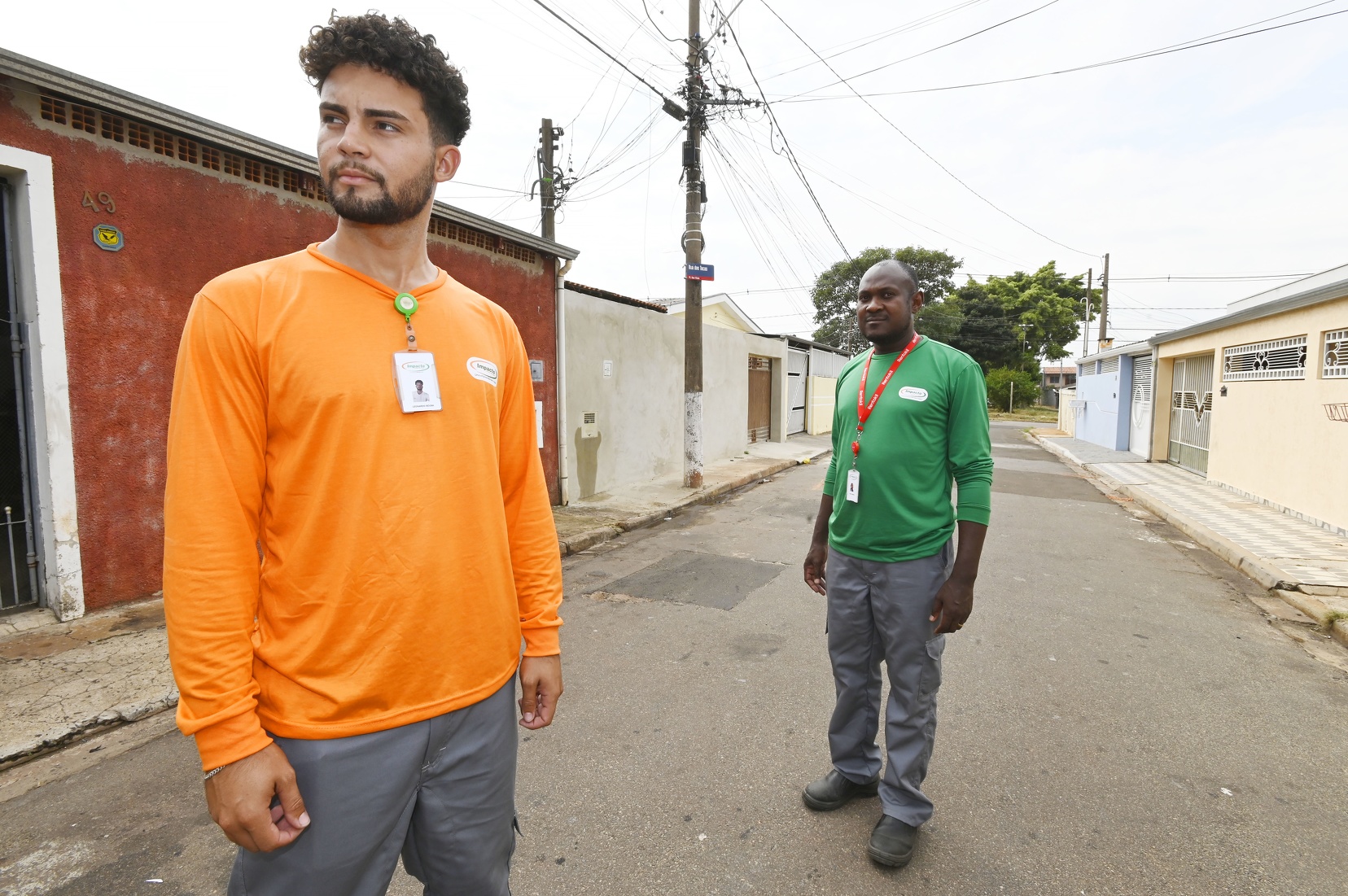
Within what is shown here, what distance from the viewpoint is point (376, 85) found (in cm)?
134

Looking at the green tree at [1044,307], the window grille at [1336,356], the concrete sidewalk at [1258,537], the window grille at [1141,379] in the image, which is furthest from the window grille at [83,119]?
the green tree at [1044,307]

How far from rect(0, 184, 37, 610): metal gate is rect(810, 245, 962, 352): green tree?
37577 mm

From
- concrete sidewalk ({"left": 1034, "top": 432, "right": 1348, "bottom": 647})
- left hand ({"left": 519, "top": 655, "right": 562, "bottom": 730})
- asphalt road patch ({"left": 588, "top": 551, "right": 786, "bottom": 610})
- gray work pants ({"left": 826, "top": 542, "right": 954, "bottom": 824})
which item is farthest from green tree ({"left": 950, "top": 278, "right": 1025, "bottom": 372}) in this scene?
left hand ({"left": 519, "top": 655, "right": 562, "bottom": 730})

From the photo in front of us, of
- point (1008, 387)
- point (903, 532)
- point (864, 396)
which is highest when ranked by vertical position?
point (1008, 387)

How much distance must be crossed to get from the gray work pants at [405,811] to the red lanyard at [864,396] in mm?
1607

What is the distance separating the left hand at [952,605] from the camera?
2.36 metres

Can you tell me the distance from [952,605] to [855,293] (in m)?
38.9

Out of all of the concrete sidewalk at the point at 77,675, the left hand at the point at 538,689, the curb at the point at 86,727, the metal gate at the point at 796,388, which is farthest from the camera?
the metal gate at the point at 796,388

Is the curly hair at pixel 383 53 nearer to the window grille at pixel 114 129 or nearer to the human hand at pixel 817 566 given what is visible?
the human hand at pixel 817 566

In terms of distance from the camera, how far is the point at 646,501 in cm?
957

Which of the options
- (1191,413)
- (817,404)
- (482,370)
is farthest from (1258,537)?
(817,404)

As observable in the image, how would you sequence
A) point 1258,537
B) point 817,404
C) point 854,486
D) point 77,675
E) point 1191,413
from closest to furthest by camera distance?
point 854,486 → point 77,675 → point 1258,537 → point 1191,413 → point 817,404

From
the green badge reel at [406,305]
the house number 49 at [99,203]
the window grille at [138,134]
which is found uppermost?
the window grille at [138,134]

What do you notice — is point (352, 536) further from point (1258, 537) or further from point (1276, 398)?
point (1276, 398)
